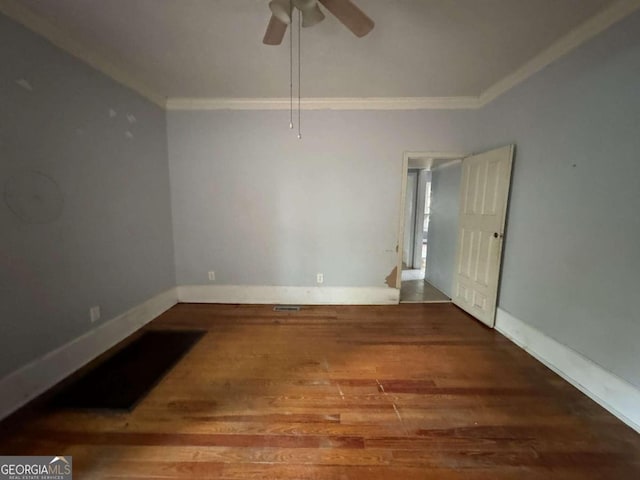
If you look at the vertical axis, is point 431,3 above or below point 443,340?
above

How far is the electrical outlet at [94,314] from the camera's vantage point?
217 centimetres

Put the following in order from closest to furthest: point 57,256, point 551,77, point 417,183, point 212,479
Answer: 1. point 212,479
2. point 57,256
3. point 551,77
4. point 417,183

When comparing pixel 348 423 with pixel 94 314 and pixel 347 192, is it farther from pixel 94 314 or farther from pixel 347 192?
pixel 347 192

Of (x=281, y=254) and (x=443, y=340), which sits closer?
(x=443, y=340)

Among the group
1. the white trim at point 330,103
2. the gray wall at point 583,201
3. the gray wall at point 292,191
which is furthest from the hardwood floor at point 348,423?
the white trim at point 330,103

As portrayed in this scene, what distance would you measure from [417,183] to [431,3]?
461 centimetres

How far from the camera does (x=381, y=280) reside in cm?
343

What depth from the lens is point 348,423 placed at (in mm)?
1551

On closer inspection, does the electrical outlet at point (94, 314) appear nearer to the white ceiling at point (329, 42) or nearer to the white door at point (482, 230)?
the white ceiling at point (329, 42)

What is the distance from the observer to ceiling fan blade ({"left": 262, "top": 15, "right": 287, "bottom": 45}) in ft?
4.91

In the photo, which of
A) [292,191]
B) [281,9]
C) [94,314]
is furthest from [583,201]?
[94,314]

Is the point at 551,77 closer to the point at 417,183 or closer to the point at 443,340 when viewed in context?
the point at 443,340

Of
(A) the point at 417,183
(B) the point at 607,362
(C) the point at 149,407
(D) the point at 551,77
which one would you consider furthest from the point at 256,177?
(A) the point at 417,183

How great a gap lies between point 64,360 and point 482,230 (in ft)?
13.2
